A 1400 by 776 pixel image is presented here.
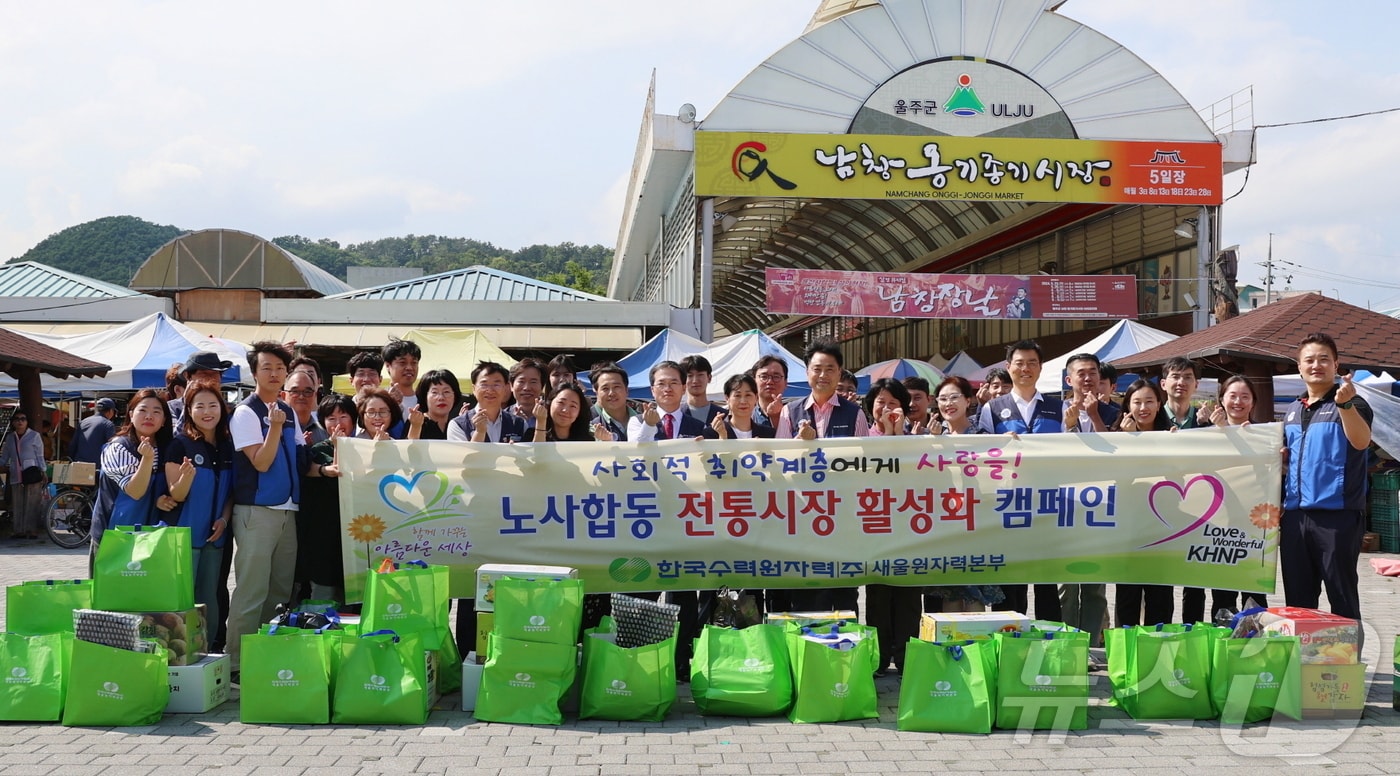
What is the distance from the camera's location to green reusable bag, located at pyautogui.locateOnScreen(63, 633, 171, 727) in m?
4.68

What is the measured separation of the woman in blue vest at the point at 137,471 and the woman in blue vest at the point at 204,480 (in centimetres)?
8

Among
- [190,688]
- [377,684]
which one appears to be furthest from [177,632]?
[377,684]

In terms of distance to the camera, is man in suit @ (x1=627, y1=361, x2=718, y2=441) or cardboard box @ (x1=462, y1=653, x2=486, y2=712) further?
man in suit @ (x1=627, y1=361, x2=718, y2=441)

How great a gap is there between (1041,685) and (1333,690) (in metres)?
1.37

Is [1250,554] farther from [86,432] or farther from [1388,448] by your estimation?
[86,432]

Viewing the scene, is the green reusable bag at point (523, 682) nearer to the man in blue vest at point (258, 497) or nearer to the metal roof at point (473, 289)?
the man in blue vest at point (258, 497)

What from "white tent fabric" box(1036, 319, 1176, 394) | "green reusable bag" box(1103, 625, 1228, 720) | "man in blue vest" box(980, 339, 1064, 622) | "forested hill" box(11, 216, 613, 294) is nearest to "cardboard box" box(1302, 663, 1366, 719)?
"green reusable bag" box(1103, 625, 1228, 720)

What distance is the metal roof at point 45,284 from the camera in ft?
92.5

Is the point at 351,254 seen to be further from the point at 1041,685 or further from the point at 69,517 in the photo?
the point at 1041,685

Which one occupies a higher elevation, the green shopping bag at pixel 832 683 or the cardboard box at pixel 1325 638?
the cardboard box at pixel 1325 638

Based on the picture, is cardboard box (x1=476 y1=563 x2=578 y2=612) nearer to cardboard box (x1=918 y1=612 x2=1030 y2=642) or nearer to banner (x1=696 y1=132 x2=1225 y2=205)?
cardboard box (x1=918 y1=612 x2=1030 y2=642)

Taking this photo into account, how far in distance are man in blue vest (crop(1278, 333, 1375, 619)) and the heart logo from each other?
4.33m

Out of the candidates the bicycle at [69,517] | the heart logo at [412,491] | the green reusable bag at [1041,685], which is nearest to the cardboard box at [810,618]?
the green reusable bag at [1041,685]

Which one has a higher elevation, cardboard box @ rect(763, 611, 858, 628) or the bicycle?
cardboard box @ rect(763, 611, 858, 628)
